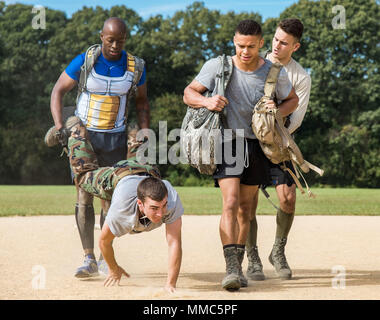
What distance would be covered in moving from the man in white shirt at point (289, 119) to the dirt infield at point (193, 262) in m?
0.20

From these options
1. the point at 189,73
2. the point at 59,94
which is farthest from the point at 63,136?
the point at 189,73

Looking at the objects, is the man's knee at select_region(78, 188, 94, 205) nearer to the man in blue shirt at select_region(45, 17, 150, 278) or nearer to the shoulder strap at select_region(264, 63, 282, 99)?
the man in blue shirt at select_region(45, 17, 150, 278)

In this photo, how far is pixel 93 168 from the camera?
627cm

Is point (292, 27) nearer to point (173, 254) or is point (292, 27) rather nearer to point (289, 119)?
point (289, 119)

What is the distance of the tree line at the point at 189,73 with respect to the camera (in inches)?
1610

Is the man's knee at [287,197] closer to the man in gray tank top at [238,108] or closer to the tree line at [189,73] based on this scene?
the man in gray tank top at [238,108]

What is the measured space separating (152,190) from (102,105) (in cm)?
178

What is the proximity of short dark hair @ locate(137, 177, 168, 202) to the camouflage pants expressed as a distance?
66 centimetres

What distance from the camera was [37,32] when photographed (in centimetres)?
5247

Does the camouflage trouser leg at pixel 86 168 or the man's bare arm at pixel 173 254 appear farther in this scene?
the camouflage trouser leg at pixel 86 168

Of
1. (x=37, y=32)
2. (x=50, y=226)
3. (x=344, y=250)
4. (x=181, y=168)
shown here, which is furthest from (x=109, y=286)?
(x=37, y=32)

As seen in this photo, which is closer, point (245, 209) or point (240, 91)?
point (240, 91)

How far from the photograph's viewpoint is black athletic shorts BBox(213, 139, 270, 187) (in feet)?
19.4

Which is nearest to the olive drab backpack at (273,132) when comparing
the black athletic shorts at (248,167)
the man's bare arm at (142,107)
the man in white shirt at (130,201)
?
the black athletic shorts at (248,167)
